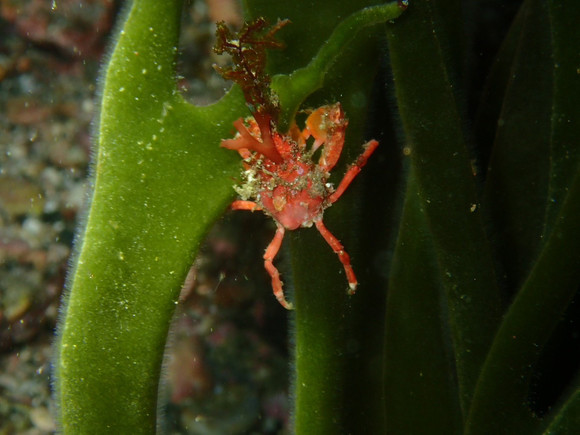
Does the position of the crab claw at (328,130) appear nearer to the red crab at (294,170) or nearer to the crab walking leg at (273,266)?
the red crab at (294,170)

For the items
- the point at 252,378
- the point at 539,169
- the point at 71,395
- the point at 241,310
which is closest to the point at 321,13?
the point at 539,169

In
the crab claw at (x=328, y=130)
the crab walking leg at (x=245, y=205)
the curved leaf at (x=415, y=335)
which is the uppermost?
the crab claw at (x=328, y=130)

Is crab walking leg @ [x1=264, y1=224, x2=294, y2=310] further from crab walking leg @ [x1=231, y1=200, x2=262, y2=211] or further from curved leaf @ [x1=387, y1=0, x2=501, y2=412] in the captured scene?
curved leaf @ [x1=387, y1=0, x2=501, y2=412]

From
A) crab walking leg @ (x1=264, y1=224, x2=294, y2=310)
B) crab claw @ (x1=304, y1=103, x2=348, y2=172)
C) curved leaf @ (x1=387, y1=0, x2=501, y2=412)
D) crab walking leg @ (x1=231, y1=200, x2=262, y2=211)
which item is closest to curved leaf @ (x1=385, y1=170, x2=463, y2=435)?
curved leaf @ (x1=387, y1=0, x2=501, y2=412)

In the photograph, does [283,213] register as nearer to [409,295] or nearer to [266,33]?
[409,295]

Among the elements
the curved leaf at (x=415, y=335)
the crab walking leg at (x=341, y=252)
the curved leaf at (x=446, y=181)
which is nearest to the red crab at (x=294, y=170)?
the crab walking leg at (x=341, y=252)

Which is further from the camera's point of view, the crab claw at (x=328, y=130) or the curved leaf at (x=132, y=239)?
the crab claw at (x=328, y=130)

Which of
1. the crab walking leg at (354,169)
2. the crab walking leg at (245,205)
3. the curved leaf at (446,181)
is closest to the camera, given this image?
the curved leaf at (446,181)

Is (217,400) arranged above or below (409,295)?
below
